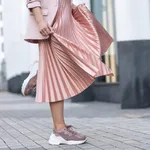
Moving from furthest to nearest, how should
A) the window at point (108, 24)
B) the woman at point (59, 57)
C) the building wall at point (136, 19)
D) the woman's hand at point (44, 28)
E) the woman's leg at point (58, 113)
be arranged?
the window at point (108, 24), the building wall at point (136, 19), the woman's leg at point (58, 113), the woman at point (59, 57), the woman's hand at point (44, 28)

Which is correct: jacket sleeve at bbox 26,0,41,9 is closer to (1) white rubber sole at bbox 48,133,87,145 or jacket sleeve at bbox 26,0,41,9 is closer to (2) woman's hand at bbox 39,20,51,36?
(2) woman's hand at bbox 39,20,51,36

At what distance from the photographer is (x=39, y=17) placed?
4.29 metres

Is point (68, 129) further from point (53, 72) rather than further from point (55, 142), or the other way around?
point (53, 72)

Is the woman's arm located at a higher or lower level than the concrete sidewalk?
higher

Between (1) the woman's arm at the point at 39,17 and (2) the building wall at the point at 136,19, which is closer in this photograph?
(1) the woman's arm at the point at 39,17

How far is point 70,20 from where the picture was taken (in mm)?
4555

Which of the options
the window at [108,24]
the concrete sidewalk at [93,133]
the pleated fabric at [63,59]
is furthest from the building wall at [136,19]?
the pleated fabric at [63,59]

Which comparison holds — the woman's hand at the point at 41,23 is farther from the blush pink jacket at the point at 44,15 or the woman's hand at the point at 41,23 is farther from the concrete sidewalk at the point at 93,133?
the concrete sidewalk at the point at 93,133

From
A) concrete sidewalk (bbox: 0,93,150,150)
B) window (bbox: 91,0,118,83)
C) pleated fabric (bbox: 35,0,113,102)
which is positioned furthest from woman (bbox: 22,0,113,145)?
window (bbox: 91,0,118,83)

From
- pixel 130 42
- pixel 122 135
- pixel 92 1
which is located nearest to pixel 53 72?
pixel 122 135

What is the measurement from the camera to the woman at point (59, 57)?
436 cm

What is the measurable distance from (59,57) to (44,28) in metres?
0.37

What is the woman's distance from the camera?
14.3 ft

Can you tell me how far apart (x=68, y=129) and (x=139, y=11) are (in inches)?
183
